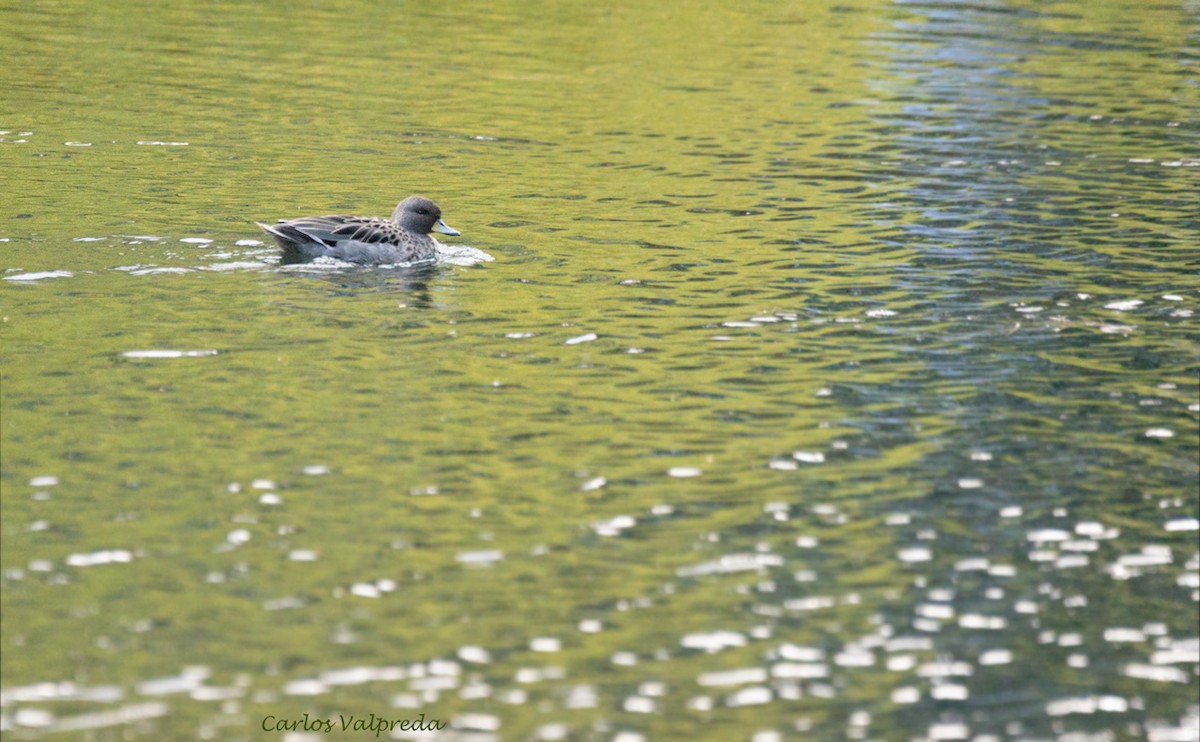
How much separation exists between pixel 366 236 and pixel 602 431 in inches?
267

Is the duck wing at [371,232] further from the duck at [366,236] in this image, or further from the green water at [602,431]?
the green water at [602,431]

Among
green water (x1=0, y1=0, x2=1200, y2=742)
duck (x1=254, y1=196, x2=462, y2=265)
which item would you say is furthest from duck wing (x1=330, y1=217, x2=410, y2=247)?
green water (x1=0, y1=0, x2=1200, y2=742)

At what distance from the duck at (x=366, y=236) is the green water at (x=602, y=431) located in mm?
407

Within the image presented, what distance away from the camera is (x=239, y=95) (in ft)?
107

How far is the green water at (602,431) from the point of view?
1064cm

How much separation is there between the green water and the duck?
41cm

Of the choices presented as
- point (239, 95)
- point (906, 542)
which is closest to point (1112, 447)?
point (906, 542)

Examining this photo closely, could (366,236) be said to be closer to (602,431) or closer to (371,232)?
(371,232)

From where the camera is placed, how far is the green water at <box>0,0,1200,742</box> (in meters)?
10.6

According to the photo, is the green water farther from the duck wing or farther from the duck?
the duck wing

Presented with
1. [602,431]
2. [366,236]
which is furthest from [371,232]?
[602,431]

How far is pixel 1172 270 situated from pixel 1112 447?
722cm

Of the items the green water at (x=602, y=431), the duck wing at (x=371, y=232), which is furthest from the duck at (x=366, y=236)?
the green water at (x=602, y=431)

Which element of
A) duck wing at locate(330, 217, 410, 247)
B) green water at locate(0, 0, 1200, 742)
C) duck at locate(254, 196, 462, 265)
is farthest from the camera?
duck wing at locate(330, 217, 410, 247)
